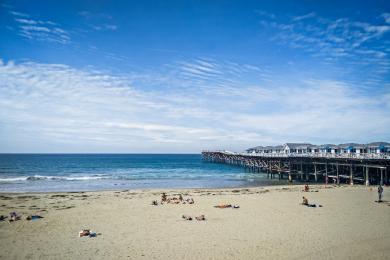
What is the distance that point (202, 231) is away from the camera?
13.4 m

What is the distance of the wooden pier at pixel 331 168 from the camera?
102ft

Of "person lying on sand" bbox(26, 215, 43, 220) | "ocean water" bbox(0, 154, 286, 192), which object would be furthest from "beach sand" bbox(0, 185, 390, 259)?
"ocean water" bbox(0, 154, 286, 192)

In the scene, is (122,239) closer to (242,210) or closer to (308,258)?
(308,258)

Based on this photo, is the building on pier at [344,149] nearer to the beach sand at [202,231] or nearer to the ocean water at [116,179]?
the ocean water at [116,179]

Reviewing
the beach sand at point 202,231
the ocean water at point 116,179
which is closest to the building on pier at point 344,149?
the ocean water at point 116,179

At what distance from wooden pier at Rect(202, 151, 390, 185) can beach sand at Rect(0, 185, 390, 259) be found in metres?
12.0

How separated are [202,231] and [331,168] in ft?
111

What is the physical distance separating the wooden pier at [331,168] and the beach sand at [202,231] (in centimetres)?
1198

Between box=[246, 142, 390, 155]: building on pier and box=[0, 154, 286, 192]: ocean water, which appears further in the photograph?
box=[246, 142, 390, 155]: building on pier

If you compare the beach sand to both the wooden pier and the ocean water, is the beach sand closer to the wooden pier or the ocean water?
the wooden pier

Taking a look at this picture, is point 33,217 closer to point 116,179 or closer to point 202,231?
point 202,231

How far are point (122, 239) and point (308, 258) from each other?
270 inches

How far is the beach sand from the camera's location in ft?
34.8

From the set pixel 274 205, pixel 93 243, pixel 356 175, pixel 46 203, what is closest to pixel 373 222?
pixel 274 205
